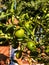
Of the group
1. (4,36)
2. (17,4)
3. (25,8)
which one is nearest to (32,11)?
(25,8)

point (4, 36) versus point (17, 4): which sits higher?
point (17, 4)

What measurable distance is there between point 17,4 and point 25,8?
0.32m

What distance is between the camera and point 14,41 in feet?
4.89

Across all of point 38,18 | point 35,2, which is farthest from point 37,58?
point 35,2

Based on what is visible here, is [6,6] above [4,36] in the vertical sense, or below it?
above

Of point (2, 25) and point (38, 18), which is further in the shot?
point (38, 18)

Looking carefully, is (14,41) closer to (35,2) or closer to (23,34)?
(23,34)

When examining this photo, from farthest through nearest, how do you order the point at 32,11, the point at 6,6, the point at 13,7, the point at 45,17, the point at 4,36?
1. the point at 32,11
2. the point at 45,17
3. the point at 6,6
4. the point at 13,7
5. the point at 4,36

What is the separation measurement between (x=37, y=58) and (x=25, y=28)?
503mm

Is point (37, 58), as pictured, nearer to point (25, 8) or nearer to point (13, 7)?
point (25, 8)

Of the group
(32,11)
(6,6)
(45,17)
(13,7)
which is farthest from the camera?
(32,11)

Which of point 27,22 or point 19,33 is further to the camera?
point 27,22

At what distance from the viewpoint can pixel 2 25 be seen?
1490 mm

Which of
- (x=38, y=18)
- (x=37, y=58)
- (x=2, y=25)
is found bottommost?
(x=37, y=58)
